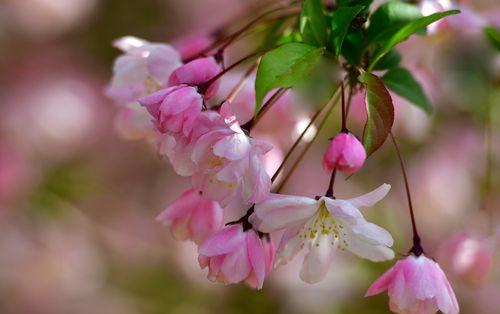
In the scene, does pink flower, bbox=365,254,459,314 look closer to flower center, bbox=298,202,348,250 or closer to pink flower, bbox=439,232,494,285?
flower center, bbox=298,202,348,250

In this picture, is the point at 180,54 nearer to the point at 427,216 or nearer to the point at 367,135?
the point at 367,135

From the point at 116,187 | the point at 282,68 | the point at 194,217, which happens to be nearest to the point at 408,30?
the point at 282,68

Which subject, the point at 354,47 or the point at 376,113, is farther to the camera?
the point at 354,47

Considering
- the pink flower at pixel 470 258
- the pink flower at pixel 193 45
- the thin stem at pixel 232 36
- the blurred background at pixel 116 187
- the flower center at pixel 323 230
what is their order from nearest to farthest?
the flower center at pixel 323 230
the thin stem at pixel 232 36
the pink flower at pixel 193 45
the pink flower at pixel 470 258
the blurred background at pixel 116 187

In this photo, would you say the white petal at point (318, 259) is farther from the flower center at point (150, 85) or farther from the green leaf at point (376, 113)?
the flower center at point (150, 85)

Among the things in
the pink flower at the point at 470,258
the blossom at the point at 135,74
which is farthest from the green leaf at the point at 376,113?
the pink flower at the point at 470,258

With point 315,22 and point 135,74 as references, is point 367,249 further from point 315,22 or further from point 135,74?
point 135,74
